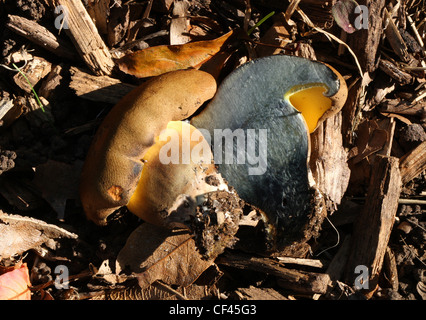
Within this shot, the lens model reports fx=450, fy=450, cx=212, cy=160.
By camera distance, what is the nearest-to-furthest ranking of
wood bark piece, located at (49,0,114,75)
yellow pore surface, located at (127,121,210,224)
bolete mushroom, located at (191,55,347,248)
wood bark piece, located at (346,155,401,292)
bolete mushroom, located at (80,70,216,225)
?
bolete mushroom, located at (80,70,216,225) < yellow pore surface, located at (127,121,210,224) < bolete mushroom, located at (191,55,347,248) < wood bark piece, located at (49,0,114,75) < wood bark piece, located at (346,155,401,292)

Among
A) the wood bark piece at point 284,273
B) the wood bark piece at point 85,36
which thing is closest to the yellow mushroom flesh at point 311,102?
the wood bark piece at point 284,273

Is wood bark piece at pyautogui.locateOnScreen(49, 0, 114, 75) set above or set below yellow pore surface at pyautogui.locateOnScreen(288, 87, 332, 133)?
above

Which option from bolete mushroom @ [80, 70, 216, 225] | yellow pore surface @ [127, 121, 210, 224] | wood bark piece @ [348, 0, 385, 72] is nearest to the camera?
bolete mushroom @ [80, 70, 216, 225]

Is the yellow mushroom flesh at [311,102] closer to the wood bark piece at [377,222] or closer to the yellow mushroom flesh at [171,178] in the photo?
the wood bark piece at [377,222]

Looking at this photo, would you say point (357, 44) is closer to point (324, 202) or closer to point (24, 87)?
point (324, 202)

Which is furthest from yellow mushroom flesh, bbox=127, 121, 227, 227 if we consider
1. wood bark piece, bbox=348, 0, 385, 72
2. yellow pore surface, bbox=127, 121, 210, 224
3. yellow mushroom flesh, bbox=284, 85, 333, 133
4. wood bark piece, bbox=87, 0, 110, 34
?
wood bark piece, bbox=348, 0, 385, 72

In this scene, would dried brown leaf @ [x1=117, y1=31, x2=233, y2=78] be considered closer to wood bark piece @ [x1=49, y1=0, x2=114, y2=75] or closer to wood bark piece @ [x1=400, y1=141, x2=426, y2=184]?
wood bark piece @ [x1=49, y1=0, x2=114, y2=75]

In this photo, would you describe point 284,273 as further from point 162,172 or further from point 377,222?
point 162,172
